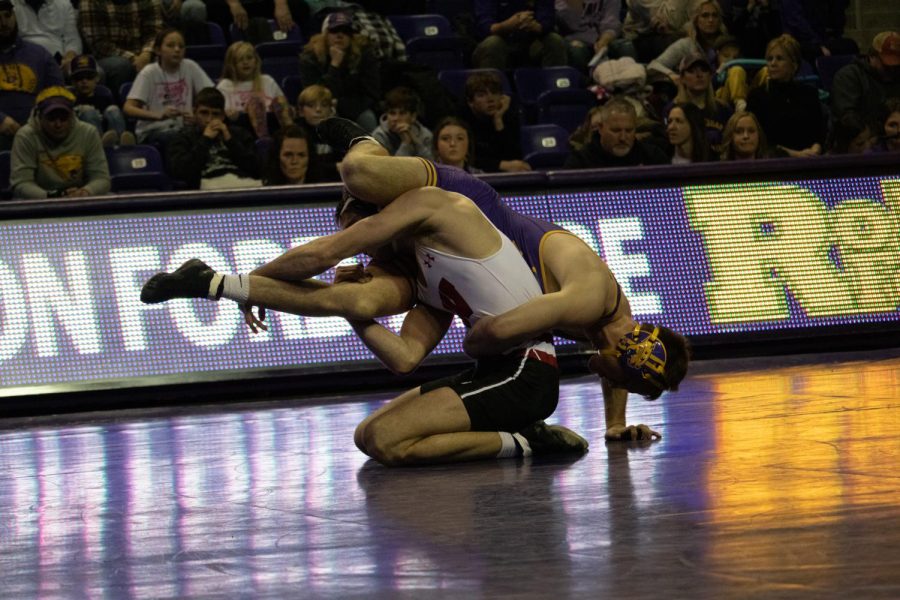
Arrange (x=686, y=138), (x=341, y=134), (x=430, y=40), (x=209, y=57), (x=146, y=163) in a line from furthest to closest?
(x=430, y=40) → (x=209, y=57) → (x=686, y=138) → (x=146, y=163) → (x=341, y=134)

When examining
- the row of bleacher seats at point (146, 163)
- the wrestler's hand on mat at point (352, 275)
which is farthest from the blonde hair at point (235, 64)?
the wrestler's hand on mat at point (352, 275)

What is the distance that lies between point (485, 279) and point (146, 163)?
4.85 m

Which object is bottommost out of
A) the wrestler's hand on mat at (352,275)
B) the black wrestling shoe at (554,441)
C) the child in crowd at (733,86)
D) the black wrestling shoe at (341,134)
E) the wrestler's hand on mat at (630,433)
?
the wrestler's hand on mat at (630,433)

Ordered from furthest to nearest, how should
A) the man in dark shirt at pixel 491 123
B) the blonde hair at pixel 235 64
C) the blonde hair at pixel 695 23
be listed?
the blonde hair at pixel 695 23 < the man in dark shirt at pixel 491 123 < the blonde hair at pixel 235 64

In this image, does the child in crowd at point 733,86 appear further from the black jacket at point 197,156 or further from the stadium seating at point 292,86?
the black jacket at point 197,156

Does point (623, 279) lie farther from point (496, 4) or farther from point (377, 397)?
point (496, 4)

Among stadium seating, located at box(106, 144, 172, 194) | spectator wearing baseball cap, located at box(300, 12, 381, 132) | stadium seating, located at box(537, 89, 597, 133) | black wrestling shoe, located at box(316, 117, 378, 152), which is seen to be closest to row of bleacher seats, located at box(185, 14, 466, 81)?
spectator wearing baseball cap, located at box(300, 12, 381, 132)

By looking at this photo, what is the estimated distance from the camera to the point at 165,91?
10.2 meters

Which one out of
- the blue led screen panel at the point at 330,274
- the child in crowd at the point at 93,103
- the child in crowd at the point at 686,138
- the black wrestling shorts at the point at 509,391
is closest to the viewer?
the black wrestling shorts at the point at 509,391

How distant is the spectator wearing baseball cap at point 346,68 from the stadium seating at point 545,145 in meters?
1.12

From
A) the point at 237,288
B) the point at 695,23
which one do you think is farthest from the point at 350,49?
the point at 237,288

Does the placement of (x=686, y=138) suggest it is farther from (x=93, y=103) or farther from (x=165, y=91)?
(x=93, y=103)

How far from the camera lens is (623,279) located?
818 centimetres

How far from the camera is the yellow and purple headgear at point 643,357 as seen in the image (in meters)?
5.07
